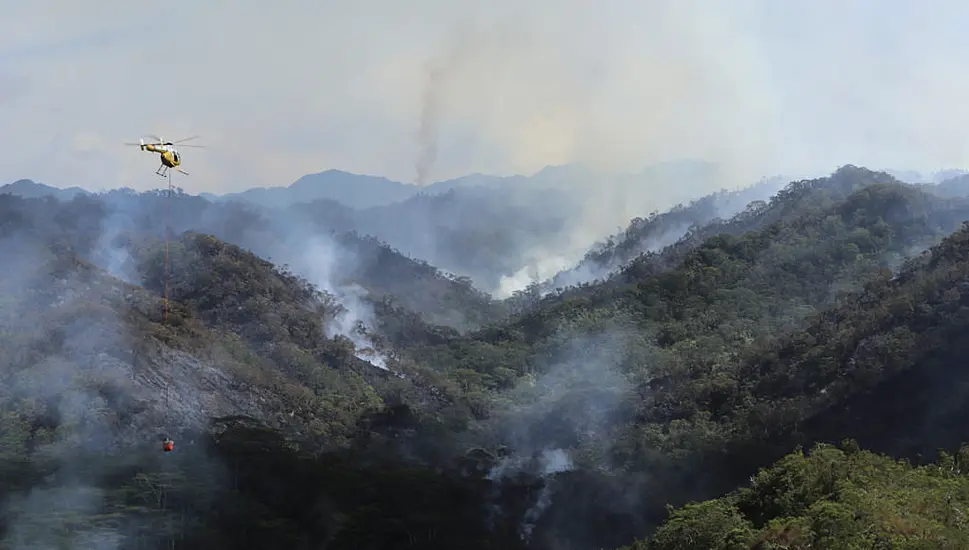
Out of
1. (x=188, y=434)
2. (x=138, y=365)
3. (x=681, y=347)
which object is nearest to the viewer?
(x=188, y=434)

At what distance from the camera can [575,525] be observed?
64188 millimetres

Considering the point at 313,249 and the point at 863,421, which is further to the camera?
the point at 313,249

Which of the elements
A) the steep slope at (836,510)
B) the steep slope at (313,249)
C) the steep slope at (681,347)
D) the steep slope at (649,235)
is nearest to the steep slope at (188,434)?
the steep slope at (681,347)

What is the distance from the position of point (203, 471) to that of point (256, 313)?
33998 mm

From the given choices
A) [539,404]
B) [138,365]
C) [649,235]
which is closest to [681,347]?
[539,404]

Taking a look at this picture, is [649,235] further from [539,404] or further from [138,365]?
[138,365]

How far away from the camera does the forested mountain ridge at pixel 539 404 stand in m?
58.4

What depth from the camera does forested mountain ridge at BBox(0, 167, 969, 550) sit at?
58.4m

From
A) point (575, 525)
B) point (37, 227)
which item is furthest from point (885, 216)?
point (37, 227)

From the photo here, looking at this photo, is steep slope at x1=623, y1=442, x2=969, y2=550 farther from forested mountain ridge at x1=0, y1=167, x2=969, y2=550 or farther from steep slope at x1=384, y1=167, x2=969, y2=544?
steep slope at x1=384, y1=167, x2=969, y2=544

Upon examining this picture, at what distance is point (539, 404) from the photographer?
83625 millimetres

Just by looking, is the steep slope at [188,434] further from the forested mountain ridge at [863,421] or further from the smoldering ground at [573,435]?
the forested mountain ridge at [863,421]

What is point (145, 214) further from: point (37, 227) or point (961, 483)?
point (961, 483)

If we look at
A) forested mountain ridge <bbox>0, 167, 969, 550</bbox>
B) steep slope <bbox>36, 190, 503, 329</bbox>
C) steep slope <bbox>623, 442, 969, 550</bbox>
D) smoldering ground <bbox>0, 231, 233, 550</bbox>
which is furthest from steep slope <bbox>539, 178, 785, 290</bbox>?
steep slope <bbox>623, 442, 969, 550</bbox>
